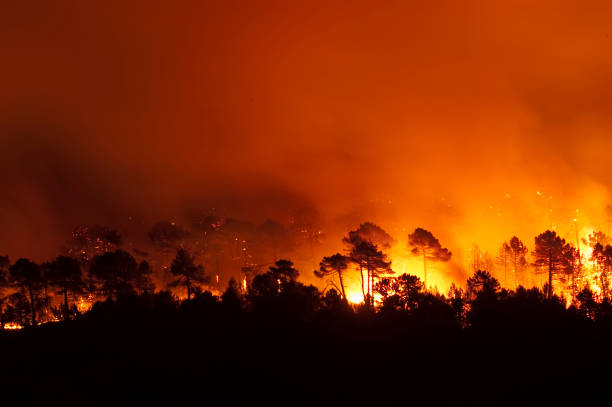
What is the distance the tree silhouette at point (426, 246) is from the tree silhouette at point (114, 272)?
24055 mm

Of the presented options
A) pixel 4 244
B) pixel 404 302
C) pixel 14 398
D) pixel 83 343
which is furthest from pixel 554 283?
pixel 4 244

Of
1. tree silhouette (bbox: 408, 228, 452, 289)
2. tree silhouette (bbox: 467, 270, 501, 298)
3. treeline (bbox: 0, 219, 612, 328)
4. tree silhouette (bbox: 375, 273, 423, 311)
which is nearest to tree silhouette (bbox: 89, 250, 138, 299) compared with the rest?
treeline (bbox: 0, 219, 612, 328)

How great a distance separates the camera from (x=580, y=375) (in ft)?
52.1

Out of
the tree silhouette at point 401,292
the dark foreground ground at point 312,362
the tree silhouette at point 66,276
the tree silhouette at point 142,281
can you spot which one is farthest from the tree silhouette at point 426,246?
the tree silhouette at point 66,276

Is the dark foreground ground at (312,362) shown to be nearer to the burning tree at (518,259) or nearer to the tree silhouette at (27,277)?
the tree silhouette at (27,277)

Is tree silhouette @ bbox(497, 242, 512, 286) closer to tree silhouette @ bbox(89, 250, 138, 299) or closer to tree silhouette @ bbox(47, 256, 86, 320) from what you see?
tree silhouette @ bbox(89, 250, 138, 299)

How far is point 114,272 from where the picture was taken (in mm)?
34531

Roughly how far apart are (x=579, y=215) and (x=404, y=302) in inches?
2436

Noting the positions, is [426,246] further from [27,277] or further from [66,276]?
[27,277]

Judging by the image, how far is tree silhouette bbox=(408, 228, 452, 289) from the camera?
41.2m

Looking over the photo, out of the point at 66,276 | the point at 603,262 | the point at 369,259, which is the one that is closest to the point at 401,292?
the point at 369,259

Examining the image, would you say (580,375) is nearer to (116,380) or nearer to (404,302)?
(404,302)

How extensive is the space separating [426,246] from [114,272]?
26.4 metres

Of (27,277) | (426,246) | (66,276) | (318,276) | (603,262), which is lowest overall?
(603,262)
